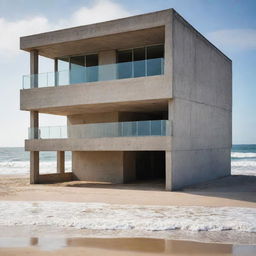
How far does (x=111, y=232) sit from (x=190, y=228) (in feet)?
7.97

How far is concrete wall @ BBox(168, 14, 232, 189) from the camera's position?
21719mm

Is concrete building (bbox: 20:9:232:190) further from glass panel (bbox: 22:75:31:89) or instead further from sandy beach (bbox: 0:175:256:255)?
sandy beach (bbox: 0:175:256:255)

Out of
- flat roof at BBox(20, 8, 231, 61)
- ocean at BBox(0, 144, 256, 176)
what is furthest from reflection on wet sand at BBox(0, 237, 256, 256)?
ocean at BBox(0, 144, 256, 176)

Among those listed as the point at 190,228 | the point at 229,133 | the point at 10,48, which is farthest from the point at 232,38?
the point at 190,228

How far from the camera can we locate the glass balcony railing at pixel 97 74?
21.7m

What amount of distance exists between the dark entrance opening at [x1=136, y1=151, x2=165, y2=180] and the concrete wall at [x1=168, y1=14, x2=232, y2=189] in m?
4.49

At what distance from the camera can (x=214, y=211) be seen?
591 inches

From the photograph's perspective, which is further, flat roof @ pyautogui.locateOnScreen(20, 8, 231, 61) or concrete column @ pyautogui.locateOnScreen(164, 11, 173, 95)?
flat roof @ pyautogui.locateOnScreen(20, 8, 231, 61)

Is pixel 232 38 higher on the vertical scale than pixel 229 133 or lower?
higher

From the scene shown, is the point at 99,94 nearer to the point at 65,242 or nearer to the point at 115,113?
the point at 115,113

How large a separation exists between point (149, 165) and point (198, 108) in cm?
699

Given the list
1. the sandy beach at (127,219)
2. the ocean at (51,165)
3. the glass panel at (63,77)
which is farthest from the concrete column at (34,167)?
the ocean at (51,165)

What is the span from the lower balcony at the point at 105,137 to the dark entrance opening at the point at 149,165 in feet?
17.9

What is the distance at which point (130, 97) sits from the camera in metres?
22.0
